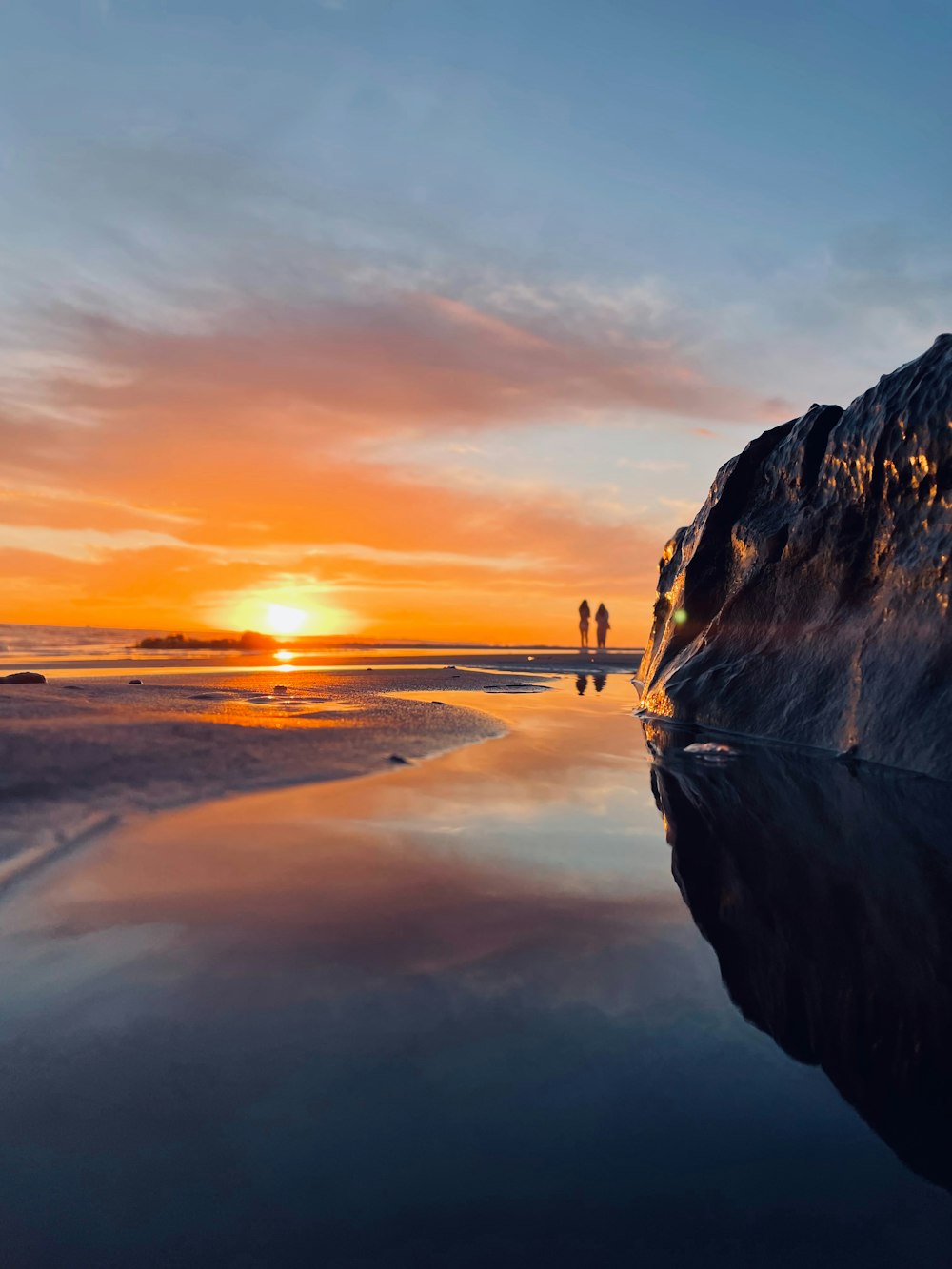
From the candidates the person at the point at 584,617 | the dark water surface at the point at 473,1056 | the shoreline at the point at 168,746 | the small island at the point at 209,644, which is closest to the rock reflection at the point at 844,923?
the dark water surface at the point at 473,1056

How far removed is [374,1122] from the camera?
4.33ft

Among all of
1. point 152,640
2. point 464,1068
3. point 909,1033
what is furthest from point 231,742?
point 152,640

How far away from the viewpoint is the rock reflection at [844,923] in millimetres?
1469

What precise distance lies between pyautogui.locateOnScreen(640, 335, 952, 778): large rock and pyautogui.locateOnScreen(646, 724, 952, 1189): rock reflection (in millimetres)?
846

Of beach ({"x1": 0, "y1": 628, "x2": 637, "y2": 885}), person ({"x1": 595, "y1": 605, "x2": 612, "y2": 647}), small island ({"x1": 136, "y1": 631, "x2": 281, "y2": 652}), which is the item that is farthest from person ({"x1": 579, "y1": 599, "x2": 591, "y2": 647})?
beach ({"x1": 0, "y1": 628, "x2": 637, "y2": 885})

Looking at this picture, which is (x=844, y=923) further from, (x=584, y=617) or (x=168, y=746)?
(x=584, y=617)

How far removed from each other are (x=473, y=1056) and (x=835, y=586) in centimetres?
605

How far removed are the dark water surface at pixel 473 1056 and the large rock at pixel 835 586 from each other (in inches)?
93.4

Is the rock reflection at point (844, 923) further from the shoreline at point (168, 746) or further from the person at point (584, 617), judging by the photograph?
the person at point (584, 617)

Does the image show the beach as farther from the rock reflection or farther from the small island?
the small island

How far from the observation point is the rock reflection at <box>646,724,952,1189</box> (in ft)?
4.82

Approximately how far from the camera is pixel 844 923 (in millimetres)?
2314

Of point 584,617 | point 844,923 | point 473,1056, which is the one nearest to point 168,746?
point 473,1056

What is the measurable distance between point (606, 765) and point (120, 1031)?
166 inches
